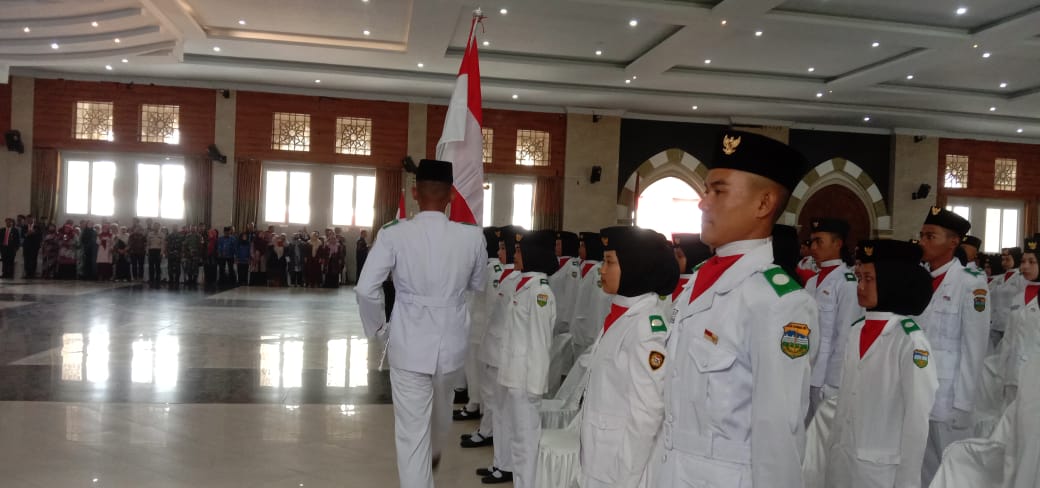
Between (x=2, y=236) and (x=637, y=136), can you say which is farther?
(x=637, y=136)

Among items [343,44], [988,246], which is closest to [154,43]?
[343,44]

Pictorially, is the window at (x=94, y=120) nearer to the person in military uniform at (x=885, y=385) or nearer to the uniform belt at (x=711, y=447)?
the person in military uniform at (x=885, y=385)

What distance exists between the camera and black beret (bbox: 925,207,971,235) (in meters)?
4.35

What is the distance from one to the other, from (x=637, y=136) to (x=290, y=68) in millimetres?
9337

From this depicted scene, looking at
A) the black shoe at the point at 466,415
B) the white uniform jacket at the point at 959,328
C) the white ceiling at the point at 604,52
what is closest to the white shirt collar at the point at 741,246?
the white uniform jacket at the point at 959,328

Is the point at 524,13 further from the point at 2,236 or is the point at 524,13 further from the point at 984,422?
the point at 2,236

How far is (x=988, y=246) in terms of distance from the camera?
2194 cm

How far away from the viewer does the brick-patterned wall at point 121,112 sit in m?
17.7

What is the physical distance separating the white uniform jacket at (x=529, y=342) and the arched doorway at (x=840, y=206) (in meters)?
18.7

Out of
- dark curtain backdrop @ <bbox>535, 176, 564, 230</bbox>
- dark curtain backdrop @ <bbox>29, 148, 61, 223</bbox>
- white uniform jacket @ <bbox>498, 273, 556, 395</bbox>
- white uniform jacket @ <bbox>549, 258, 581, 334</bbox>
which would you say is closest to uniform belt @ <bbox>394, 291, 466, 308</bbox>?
white uniform jacket @ <bbox>498, 273, 556, 395</bbox>

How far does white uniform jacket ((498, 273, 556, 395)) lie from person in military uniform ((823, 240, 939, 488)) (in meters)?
1.45

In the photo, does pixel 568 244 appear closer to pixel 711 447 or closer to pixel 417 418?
pixel 417 418

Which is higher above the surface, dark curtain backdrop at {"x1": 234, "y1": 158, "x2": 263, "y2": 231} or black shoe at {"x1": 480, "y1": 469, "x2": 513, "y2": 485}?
dark curtain backdrop at {"x1": 234, "y1": 158, "x2": 263, "y2": 231}

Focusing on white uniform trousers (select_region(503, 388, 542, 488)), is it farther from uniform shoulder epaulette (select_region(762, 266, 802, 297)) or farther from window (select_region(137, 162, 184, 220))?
window (select_region(137, 162, 184, 220))
